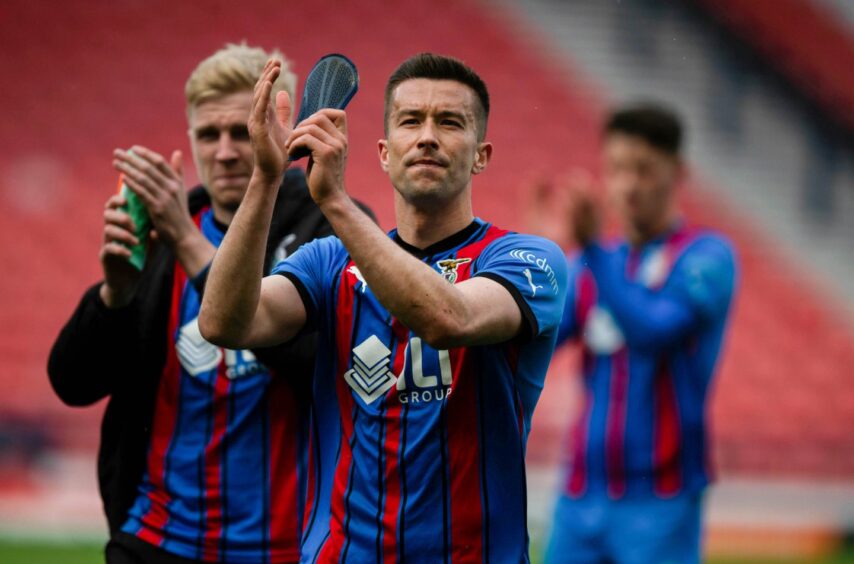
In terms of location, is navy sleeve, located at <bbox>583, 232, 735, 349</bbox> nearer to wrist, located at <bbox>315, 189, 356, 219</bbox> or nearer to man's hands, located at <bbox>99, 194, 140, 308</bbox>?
man's hands, located at <bbox>99, 194, 140, 308</bbox>

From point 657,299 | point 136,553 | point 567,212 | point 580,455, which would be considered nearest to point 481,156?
point 136,553

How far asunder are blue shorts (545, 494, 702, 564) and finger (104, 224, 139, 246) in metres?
2.75

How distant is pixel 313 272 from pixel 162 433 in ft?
3.31

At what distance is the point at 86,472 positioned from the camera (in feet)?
34.7

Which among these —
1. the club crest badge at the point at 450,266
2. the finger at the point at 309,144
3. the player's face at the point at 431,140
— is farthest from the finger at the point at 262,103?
the club crest badge at the point at 450,266

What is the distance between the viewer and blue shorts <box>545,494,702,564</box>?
5.42 m

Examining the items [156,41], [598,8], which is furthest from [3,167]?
[598,8]

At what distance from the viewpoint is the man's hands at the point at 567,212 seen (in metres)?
5.08

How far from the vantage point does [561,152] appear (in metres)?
13.7

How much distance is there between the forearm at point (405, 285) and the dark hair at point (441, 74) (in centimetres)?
47

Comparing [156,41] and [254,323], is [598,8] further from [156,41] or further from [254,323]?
[254,323]

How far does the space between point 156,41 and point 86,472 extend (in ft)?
15.8

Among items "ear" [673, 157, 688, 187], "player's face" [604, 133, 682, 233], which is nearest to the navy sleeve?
"player's face" [604, 133, 682, 233]

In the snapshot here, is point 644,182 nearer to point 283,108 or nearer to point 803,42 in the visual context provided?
point 283,108
